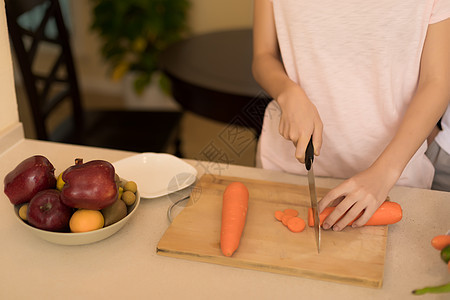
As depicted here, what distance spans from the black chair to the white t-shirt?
41.3 inches

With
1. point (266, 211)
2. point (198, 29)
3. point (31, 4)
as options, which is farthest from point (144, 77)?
point (266, 211)

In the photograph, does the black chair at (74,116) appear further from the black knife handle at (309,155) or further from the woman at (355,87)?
the black knife handle at (309,155)

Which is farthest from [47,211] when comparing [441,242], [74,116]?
[74,116]

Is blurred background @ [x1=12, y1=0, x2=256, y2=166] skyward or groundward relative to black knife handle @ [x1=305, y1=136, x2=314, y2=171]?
groundward

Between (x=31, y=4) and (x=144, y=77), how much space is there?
1870mm

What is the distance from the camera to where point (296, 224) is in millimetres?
1026

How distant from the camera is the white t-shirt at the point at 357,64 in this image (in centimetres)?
121

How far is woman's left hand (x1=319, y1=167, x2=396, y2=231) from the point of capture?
1005mm

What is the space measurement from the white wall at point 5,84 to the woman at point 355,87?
65 cm

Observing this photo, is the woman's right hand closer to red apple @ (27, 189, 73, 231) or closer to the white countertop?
the white countertop

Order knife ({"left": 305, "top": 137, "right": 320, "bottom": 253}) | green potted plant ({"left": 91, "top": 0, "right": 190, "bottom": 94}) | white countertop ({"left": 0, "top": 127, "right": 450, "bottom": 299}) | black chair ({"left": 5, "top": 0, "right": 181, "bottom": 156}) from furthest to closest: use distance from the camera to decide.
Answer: green potted plant ({"left": 91, "top": 0, "right": 190, "bottom": 94}) < black chair ({"left": 5, "top": 0, "right": 181, "bottom": 156}) < knife ({"left": 305, "top": 137, "right": 320, "bottom": 253}) < white countertop ({"left": 0, "top": 127, "right": 450, "bottom": 299})

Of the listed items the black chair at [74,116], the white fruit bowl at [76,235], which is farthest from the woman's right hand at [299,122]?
the black chair at [74,116]

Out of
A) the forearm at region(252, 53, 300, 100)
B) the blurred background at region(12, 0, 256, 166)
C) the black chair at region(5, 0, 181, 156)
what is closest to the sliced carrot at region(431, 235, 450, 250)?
the forearm at region(252, 53, 300, 100)

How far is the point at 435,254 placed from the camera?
3.24ft
